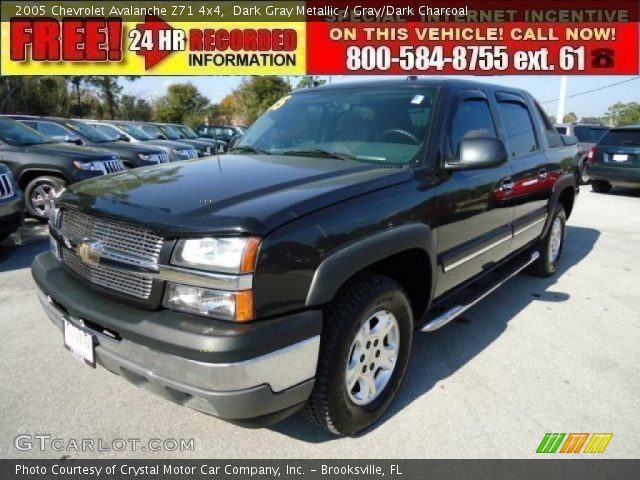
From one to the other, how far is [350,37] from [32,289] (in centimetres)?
1150

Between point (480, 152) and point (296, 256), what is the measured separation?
4.55ft

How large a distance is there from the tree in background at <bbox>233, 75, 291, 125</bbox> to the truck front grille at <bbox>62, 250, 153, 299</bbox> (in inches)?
1310

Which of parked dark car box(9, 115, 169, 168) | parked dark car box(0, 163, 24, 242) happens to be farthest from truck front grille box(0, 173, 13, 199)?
parked dark car box(9, 115, 169, 168)

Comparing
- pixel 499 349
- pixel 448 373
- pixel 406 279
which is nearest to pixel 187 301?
pixel 406 279

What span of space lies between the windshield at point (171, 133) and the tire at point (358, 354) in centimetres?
1335

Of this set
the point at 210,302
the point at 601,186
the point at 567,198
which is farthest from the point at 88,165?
the point at 601,186

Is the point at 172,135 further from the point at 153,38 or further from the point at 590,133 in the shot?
the point at 590,133

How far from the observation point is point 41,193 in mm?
7203

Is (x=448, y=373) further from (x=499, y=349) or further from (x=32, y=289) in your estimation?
(x=32, y=289)

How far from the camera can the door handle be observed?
3.55 metres

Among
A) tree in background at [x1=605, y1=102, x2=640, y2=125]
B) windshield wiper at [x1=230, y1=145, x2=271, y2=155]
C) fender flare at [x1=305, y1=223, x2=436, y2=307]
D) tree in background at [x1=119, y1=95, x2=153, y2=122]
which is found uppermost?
tree in background at [x1=605, y1=102, x2=640, y2=125]

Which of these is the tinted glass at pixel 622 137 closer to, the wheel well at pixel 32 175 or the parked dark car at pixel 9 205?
the wheel well at pixel 32 175

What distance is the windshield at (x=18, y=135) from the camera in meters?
7.26

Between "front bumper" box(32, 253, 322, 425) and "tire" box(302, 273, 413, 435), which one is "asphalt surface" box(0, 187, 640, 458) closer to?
"tire" box(302, 273, 413, 435)
